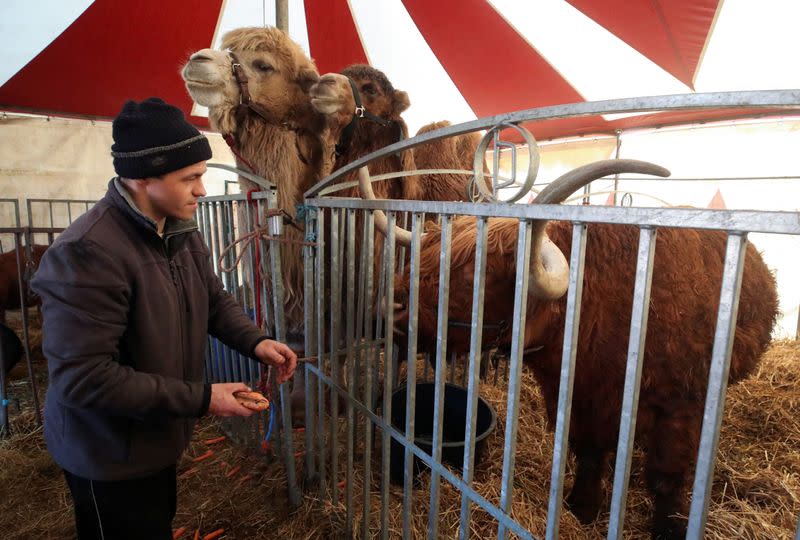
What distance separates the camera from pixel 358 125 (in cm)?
360

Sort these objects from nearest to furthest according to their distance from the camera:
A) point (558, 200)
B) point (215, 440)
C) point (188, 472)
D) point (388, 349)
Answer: point (558, 200) < point (388, 349) < point (188, 472) < point (215, 440)

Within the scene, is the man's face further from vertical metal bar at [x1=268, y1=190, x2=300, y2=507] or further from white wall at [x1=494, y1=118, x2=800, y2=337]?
white wall at [x1=494, y1=118, x2=800, y2=337]

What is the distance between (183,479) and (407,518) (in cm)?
205

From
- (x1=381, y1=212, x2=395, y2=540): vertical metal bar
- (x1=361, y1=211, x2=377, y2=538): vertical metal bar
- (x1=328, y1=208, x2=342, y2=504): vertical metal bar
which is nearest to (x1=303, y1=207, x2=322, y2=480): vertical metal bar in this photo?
(x1=328, y1=208, x2=342, y2=504): vertical metal bar

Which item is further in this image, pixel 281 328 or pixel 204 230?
pixel 204 230

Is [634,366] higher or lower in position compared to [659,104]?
lower

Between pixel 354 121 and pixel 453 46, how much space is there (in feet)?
12.6

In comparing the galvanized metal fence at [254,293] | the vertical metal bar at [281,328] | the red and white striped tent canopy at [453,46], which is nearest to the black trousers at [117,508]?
the galvanized metal fence at [254,293]

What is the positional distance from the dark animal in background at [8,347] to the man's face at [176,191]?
3149mm

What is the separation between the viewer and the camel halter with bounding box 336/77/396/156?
330 centimetres

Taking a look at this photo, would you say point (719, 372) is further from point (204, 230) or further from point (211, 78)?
point (204, 230)

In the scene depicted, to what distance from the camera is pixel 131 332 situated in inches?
53.4

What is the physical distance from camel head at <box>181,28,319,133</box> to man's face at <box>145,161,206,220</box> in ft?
5.16

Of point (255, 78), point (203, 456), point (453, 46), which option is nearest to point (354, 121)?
point (255, 78)
